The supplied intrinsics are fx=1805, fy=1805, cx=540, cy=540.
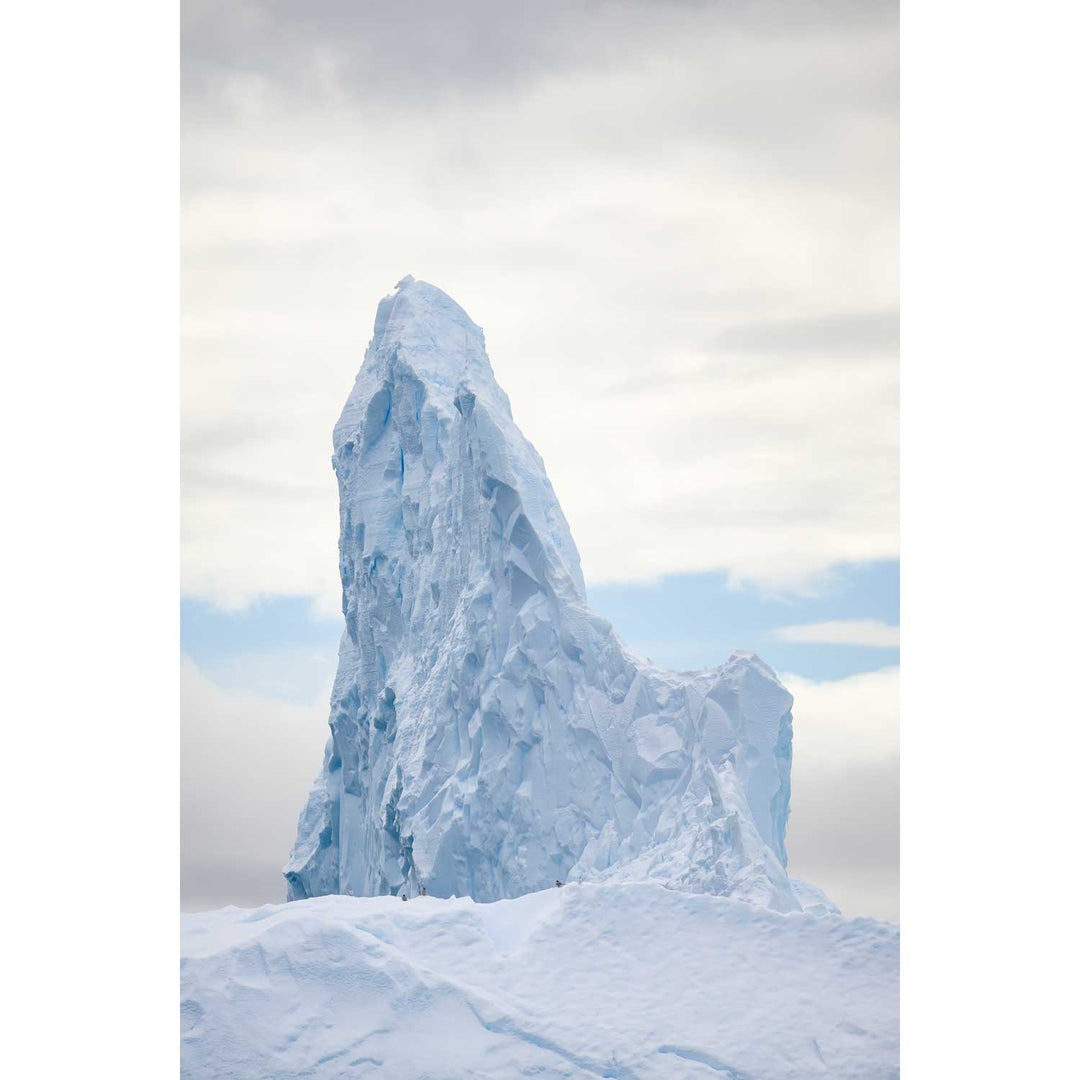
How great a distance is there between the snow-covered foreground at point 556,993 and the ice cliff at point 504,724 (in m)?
1.75

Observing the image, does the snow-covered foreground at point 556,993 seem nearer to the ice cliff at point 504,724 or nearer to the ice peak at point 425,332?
the ice cliff at point 504,724

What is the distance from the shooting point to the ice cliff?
51.4ft

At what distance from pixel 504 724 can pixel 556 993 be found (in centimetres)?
427

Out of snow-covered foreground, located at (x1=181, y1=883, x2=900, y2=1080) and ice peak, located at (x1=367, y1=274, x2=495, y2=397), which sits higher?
ice peak, located at (x1=367, y1=274, x2=495, y2=397)

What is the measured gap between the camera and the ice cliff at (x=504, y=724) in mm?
15656

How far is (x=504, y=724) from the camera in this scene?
1619 centimetres

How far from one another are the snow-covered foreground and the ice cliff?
175 cm
